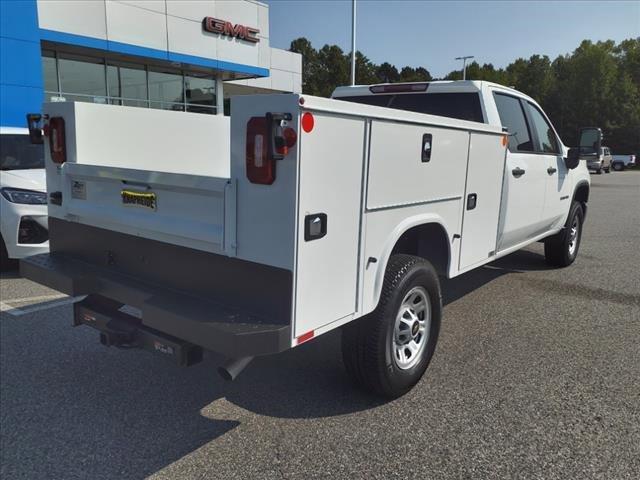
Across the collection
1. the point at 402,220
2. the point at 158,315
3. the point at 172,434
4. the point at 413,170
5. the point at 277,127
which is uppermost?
the point at 277,127

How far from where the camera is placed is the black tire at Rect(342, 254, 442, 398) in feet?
9.98

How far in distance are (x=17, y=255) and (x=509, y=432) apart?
17.5 ft

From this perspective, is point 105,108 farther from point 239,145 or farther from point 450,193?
point 450,193

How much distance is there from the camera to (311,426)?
10.2ft

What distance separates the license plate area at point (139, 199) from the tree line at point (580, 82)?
161 ft

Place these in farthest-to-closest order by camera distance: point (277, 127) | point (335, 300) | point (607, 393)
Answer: point (607, 393), point (335, 300), point (277, 127)

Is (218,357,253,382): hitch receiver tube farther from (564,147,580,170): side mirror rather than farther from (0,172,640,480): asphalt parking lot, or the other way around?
(564,147,580,170): side mirror

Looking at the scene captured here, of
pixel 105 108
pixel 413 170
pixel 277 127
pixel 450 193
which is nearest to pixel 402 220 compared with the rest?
pixel 413 170

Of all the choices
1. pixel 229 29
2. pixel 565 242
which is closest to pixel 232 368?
pixel 565 242

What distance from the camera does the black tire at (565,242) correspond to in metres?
6.70

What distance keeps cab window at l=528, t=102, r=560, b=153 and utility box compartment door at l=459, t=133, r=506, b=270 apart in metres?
1.38

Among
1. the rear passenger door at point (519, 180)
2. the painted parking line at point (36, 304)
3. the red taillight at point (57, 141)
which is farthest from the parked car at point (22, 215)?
the rear passenger door at point (519, 180)

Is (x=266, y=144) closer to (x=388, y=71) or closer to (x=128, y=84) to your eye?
(x=128, y=84)

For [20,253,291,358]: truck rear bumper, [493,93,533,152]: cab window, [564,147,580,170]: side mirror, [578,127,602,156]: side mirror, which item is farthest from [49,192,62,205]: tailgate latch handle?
[578,127,602,156]: side mirror
